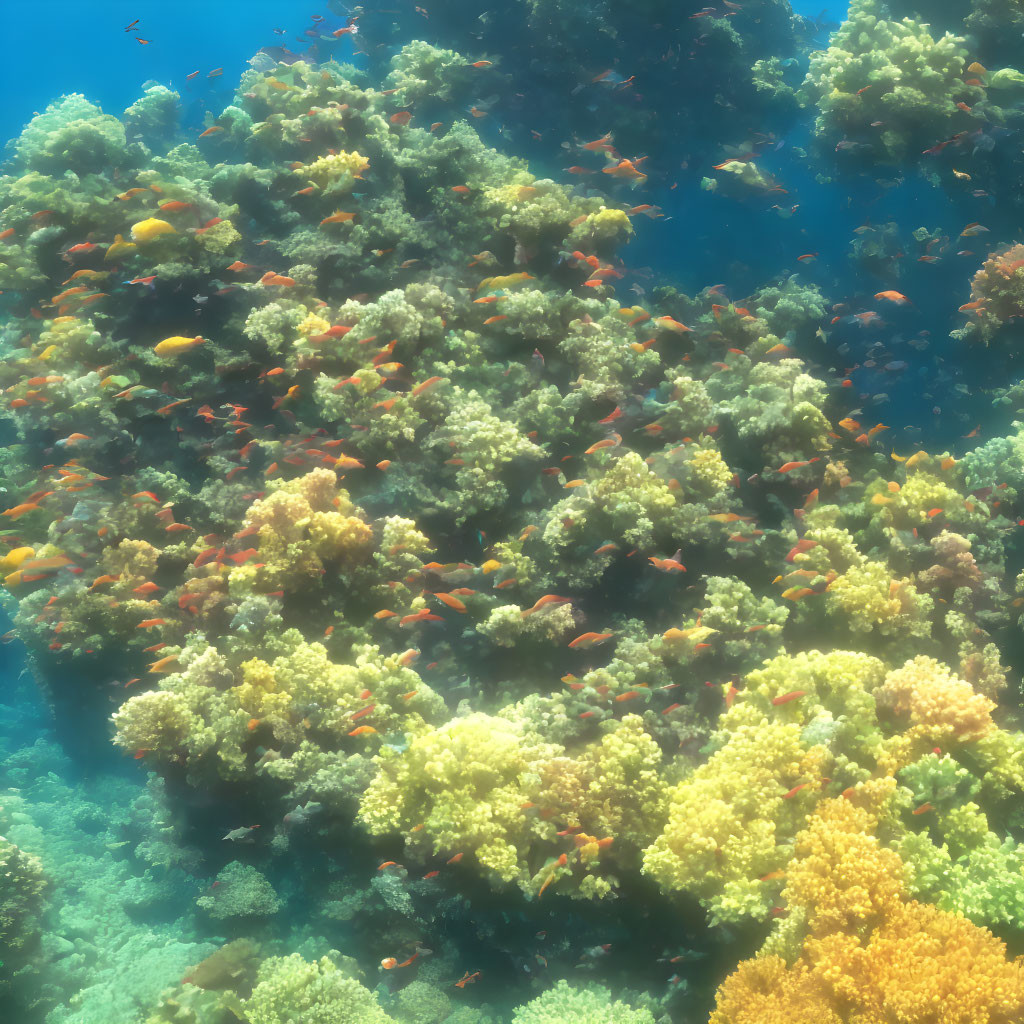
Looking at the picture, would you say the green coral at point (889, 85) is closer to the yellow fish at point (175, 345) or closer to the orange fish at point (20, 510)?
the yellow fish at point (175, 345)

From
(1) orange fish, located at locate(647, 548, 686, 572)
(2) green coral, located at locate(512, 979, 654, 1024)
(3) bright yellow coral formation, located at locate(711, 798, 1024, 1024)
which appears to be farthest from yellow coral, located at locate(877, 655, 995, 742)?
(2) green coral, located at locate(512, 979, 654, 1024)

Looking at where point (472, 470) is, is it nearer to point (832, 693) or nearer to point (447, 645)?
point (447, 645)

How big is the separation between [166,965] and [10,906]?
7.08ft

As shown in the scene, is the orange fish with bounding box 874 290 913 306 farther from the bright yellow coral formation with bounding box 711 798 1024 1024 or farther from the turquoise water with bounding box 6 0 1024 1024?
the bright yellow coral formation with bounding box 711 798 1024 1024

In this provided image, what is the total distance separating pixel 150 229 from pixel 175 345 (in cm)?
195

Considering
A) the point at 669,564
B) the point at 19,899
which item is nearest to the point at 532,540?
the point at 669,564

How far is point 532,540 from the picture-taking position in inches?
297

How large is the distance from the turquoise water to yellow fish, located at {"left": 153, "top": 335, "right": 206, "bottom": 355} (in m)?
0.04

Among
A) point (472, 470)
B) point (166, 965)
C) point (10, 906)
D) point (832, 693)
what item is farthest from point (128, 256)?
point (832, 693)

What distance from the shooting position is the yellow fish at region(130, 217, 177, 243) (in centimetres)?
890

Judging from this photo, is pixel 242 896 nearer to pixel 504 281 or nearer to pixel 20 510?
pixel 20 510

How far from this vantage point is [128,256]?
9625 millimetres

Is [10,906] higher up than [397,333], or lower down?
lower down

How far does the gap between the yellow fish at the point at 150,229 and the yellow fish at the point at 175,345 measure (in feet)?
5.69
